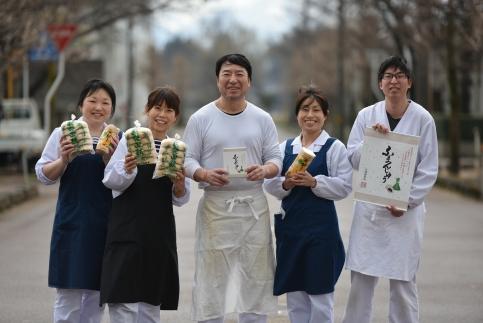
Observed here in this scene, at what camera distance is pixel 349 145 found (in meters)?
7.18

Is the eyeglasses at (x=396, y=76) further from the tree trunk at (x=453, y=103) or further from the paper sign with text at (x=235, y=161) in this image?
the tree trunk at (x=453, y=103)

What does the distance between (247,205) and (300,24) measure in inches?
2457

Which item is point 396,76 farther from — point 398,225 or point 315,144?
point 398,225

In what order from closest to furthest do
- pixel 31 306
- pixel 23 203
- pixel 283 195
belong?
pixel 283 195, pixel 31 306, pixel 23 203

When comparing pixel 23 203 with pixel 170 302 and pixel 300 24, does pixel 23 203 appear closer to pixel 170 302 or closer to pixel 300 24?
pixel 170 302

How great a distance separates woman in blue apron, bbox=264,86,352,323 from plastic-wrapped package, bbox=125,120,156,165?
0.97 metres

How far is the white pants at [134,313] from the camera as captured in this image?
6602mm

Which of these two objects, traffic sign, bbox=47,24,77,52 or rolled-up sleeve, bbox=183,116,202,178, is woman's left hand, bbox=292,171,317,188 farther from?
traffic sign, bbox=47,24,77,52

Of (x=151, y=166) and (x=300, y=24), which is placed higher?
(x=300, y=24)

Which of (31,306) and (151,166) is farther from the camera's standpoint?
(31,306)

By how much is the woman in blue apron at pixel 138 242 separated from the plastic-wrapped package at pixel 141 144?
13 centimetres

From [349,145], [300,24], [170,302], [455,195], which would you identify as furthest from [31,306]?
[300,24]

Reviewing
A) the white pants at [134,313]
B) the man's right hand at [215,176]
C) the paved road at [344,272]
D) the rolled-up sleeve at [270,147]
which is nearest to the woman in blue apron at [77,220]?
the white pants at [134,313]

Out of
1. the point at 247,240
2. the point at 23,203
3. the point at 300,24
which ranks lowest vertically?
the point at 23,203
